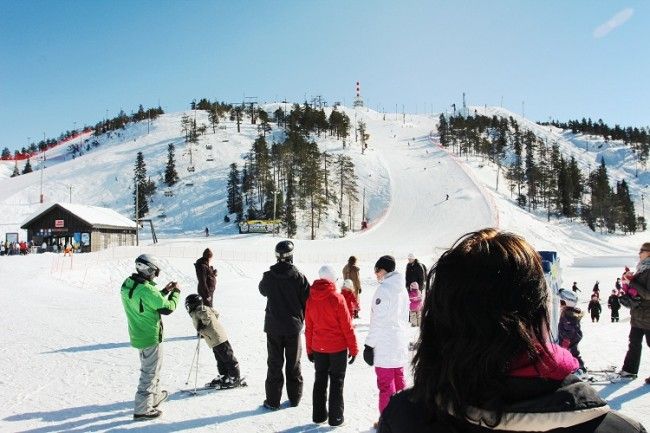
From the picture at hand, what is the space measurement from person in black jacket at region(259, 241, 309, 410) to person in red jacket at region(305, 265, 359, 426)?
55 cm

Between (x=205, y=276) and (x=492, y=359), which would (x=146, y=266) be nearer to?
(x=205, y=276)

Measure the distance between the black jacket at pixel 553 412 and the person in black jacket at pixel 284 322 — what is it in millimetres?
4861

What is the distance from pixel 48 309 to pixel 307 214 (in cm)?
5130

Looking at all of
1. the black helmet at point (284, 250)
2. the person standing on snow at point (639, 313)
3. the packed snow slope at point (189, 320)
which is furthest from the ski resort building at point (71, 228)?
the person standing on snow at point (639, 313)

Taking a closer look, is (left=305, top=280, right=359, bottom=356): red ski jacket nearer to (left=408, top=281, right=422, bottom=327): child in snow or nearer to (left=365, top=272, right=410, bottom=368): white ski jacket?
(left=365, top=272, right=410, bottom=368): white ski jacket

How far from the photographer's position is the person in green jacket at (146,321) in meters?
5.77

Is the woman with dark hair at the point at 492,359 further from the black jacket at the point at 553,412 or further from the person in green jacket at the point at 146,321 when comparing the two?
the person in green jacket at the point at 146,321

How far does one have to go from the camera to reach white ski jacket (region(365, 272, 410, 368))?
16.4 feet

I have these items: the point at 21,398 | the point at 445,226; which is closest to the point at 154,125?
the point at 445,226

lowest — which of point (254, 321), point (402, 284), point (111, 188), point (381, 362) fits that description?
point (254, 321)

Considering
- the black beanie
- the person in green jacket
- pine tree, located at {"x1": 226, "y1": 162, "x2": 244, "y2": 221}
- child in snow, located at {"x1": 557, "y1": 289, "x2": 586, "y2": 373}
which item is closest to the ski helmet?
the person in green jacket

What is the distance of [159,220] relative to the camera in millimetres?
70625

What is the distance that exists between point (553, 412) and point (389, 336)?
391 cm

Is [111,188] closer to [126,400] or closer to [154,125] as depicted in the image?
[154,125]
